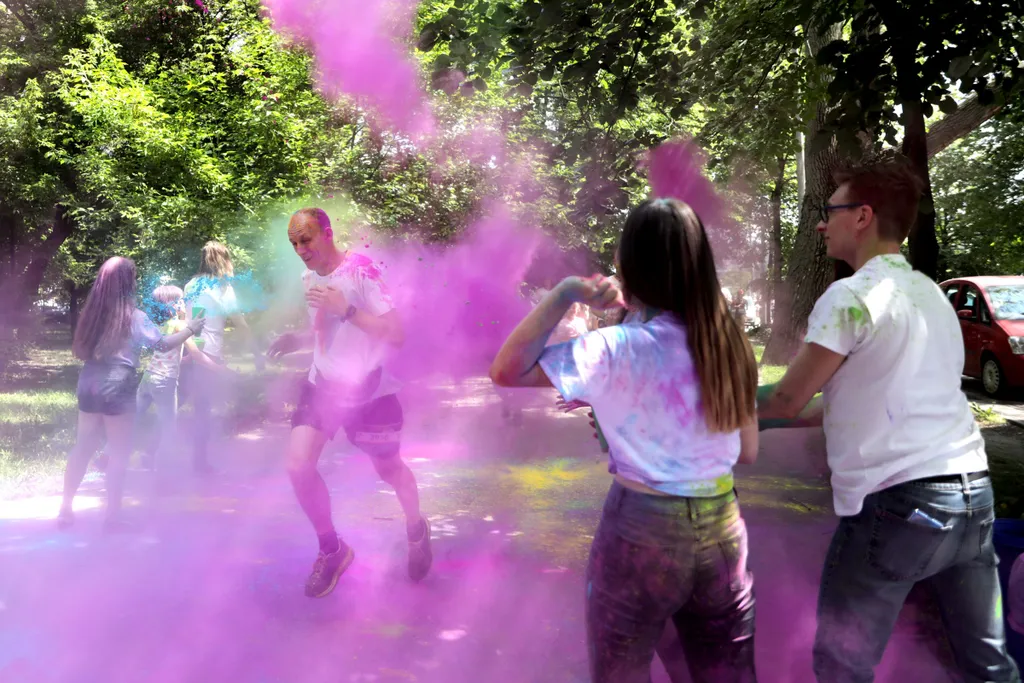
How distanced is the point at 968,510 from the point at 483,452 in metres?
5.33

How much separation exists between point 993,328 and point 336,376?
1061 cm

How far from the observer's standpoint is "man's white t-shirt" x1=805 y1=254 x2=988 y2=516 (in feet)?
6.53

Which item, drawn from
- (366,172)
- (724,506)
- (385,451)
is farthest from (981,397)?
(724,506)

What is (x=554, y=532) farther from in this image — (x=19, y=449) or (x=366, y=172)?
(x=366, y=172)

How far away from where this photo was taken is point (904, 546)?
1968 millimetres

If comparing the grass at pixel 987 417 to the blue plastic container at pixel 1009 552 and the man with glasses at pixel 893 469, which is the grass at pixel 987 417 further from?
the man with glasses at pixel 893 469

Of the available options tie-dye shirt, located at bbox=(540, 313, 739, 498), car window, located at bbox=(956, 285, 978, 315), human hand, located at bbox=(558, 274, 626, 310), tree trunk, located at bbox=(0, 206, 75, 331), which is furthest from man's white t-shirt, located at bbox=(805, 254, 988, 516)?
tree trunk, located at bbox=(0, 206, 75, 331)

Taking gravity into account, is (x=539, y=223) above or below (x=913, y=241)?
above

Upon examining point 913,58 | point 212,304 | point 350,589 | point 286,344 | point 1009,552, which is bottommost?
point 350,589

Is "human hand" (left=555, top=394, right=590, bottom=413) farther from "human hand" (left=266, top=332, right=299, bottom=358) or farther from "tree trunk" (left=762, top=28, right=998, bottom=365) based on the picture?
"tree trunk" (left=762, top=28, right=998, bottom=365)

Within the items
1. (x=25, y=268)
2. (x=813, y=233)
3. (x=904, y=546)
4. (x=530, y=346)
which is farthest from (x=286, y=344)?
(x=25, y=268)

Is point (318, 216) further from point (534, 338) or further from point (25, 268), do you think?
point (25, 268)

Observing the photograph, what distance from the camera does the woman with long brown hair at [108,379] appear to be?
458 centimetres

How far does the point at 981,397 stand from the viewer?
36.9 feet
